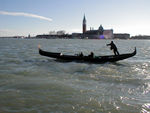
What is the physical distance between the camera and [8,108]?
17.1 feet

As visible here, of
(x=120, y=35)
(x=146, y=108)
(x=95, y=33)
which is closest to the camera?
(x=146, y=108)

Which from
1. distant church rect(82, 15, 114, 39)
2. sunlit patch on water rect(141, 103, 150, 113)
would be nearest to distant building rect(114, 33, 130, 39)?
distant church rect(82, 15, 114, 39)

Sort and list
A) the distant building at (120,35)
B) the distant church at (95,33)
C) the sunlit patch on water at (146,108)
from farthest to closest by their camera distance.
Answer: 1. the distant building at (120,35)
2. the distant church at (95,33)
3. the sunlit patch on water at (146,108)

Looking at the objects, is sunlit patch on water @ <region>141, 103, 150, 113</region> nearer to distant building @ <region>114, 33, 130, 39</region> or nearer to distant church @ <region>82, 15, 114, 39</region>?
distant church @ <region>82, 15, 114, 39</region>

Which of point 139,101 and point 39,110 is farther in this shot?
point 139,101

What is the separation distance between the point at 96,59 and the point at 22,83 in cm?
784

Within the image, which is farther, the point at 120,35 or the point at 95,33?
the point at 120,35

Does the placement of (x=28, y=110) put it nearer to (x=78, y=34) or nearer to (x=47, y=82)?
(x=47, y=82)

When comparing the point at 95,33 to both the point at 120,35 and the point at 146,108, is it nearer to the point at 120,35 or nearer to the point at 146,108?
the point at 120,35

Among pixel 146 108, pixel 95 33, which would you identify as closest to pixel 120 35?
pixel 95 33

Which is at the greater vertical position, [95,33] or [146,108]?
[95,33]

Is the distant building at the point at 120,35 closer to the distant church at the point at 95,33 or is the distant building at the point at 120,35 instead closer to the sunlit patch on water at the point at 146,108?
the distant church at the point at 95,33

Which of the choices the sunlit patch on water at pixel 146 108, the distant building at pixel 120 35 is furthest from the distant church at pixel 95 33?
the sunlit patch on water at pixel 146 108

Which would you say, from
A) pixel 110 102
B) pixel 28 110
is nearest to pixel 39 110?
pixel 28 110
